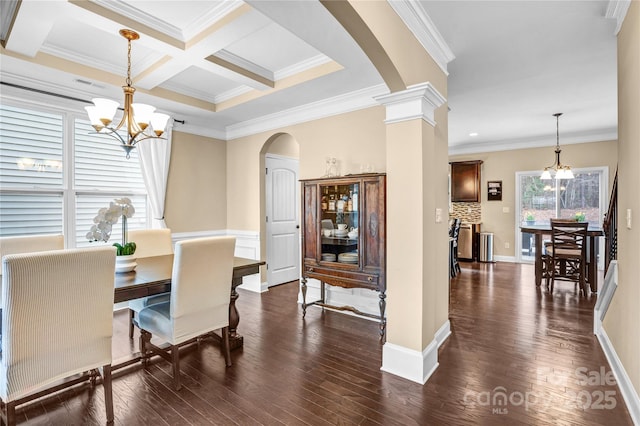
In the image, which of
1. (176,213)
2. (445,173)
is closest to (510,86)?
(445,173)

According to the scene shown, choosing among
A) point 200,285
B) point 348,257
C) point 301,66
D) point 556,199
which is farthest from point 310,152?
point 556,199

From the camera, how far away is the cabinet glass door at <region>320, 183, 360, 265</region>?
335 cm

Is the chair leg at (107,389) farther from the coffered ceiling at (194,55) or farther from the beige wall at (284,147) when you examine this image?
the beige wall at (284,147)

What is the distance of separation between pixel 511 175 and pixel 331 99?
17.0ft

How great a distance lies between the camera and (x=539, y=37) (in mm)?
2711

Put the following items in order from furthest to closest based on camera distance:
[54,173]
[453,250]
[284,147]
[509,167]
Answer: [509,167] < [453,250] < [284,147] < [54,173]

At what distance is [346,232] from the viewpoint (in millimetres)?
3463

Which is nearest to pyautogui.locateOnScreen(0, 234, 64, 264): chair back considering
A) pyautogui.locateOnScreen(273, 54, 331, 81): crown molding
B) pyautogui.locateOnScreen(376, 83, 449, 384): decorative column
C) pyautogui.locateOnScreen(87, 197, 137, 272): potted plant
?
pyautogui.locateOnScreen(87, 197, 137, 272): potted plant

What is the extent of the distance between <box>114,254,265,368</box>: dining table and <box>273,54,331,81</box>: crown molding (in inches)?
82.1

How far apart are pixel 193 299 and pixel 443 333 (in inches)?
89.0

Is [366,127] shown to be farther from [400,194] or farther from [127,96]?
[127,96]

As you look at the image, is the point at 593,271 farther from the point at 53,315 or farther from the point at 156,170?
the point at 156,170

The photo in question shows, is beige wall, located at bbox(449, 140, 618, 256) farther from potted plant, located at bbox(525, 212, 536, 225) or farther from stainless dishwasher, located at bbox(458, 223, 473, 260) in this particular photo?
stainless dishwasher, located at bbox(458, 223, 473, 260)

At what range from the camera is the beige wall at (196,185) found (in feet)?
15.2
